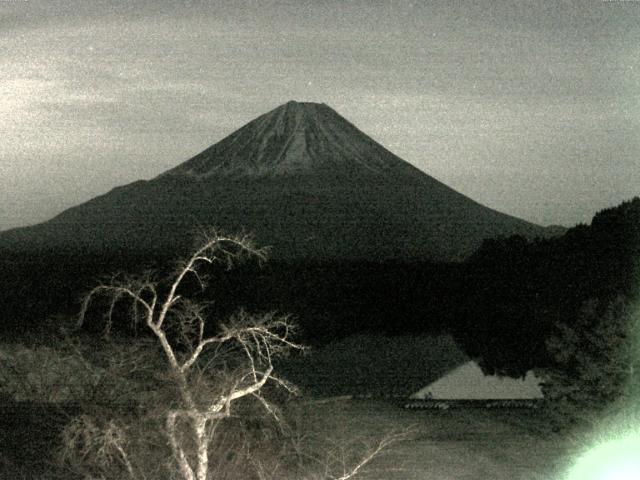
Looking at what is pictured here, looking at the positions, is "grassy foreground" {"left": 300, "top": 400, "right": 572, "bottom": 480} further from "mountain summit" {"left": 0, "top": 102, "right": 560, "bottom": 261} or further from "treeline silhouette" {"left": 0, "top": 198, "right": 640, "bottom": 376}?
"mountain summit" {"left": 0, "top": 102, "right": 560, "bottom": 261}

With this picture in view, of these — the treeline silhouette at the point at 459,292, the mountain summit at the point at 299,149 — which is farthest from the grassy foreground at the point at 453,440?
the mountain summit at the point at 299,149

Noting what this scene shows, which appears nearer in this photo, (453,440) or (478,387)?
(453,440)

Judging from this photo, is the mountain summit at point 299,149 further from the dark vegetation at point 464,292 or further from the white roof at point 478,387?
the white roof at point 478,387

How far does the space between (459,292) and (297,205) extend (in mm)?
55681

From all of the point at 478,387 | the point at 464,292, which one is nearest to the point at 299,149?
the point at 464,292

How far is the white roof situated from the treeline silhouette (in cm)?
95

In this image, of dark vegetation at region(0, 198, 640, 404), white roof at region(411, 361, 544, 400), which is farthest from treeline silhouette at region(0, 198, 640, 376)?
white roof at region(411, 361, 544, 400)

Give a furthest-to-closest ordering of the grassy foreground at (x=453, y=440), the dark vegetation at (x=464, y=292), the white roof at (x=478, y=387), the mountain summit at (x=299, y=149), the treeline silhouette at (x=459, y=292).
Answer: the mountain summit at (x=299, y=149) < the treeline silhouette at (x=459, y=292) < the dark vegetation at (x=464, y=292) < the white roof at (x=478, y=387) < the grassy foreground at (x=453, y=440)

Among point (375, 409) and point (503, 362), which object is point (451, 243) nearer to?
point (503, 362)

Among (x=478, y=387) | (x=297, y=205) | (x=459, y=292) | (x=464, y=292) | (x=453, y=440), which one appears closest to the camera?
(x=453, y=440)

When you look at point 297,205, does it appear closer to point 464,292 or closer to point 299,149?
point 299,149

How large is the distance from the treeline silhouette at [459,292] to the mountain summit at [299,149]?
1990 inches

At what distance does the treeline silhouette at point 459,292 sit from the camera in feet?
75.6

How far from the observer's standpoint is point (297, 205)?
85312 mm
